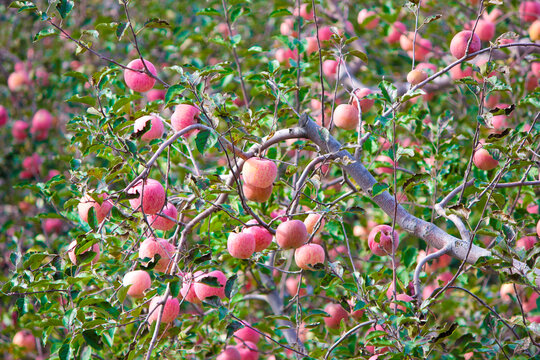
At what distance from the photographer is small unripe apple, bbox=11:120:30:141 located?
4.20 m

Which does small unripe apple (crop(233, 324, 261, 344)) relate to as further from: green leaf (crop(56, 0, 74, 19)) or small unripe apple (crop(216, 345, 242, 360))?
green leaf (crop(56, 0, 74, 19))

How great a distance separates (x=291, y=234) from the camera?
1.73 meters

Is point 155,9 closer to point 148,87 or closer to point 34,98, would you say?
point 34,98

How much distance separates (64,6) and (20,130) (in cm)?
279

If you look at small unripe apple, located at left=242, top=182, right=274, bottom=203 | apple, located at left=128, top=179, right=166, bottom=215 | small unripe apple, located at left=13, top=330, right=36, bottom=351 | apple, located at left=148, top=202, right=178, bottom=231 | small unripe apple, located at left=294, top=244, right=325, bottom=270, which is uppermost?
apple, located at left=128, top=179, right=166, bottom=215

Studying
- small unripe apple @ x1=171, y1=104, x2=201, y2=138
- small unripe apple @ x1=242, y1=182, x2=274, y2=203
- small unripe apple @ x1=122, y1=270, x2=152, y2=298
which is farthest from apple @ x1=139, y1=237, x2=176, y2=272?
small unripe apple @ x1=171, y1=104, x2=201, y2=138

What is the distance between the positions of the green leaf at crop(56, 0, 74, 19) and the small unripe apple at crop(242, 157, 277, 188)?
70 cm

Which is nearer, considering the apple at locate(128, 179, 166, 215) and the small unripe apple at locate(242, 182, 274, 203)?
the apple at locate(128, 179, 166, 215)

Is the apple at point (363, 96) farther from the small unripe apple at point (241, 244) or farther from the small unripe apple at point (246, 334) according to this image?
the small unripe apple at point (246, 334)

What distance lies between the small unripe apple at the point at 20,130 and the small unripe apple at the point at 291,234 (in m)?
3.12

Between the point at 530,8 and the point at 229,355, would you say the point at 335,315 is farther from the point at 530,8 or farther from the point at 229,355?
the point at 530,8

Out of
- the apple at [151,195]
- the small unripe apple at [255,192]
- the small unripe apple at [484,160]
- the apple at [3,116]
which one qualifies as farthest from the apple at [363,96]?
the apple at [3,116]

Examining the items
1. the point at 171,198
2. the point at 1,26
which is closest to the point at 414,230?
the point at 171,198

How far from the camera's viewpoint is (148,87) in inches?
78.0
